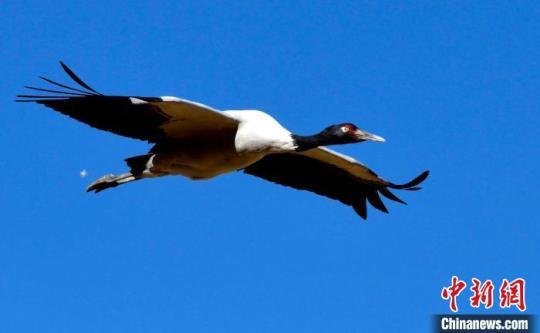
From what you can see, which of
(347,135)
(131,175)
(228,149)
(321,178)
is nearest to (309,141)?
(347,135)

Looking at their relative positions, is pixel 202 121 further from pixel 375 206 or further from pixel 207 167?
pixel 375 206

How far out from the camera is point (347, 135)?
13.0 m

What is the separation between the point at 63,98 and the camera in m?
13.1

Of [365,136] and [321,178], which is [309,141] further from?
[321,178]

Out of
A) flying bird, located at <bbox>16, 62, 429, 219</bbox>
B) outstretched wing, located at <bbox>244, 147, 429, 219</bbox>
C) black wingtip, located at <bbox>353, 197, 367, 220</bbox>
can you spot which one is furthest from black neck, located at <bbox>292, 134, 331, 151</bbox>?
black wingtip, located at <bbox>353, 197, 367, 220</bbox>

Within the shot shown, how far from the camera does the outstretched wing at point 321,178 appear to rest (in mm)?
15180

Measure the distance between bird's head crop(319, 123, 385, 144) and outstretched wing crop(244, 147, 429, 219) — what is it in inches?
76.9

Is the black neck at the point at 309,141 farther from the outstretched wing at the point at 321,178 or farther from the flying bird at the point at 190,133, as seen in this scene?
the outstretched wing at the point at 321,178

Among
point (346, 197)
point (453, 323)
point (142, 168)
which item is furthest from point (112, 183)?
point (453, 323)

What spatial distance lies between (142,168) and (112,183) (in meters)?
1.19

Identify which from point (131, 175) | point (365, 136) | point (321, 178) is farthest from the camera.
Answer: point (321, 178)

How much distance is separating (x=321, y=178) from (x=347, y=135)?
96.4 inches

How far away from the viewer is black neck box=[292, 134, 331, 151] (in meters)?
13.1

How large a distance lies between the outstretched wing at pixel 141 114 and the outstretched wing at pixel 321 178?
77.3 inches
